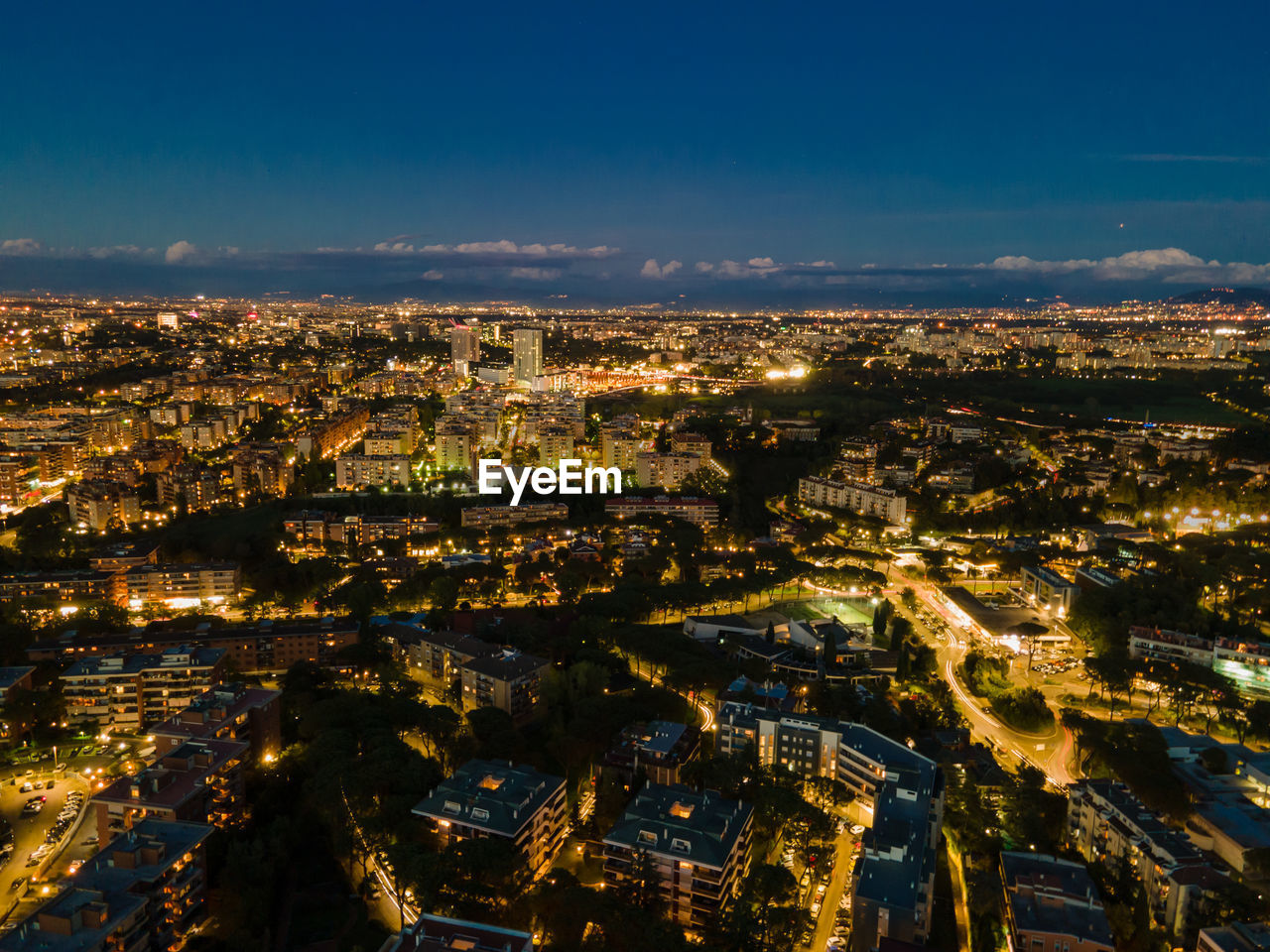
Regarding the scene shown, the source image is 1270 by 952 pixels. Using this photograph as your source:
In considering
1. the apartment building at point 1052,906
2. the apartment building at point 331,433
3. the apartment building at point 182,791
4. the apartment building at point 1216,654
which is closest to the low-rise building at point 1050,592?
the apartment building at point 1216,654

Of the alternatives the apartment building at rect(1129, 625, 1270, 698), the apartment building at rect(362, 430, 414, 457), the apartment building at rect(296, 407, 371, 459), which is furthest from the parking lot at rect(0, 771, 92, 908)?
the apartment building at rect(296, 407, 371, 459)

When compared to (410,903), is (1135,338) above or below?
above

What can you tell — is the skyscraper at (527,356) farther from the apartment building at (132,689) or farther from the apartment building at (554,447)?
the apartment building at (132,689)

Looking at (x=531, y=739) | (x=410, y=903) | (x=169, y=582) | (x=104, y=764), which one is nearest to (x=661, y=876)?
(x=410, y=903)

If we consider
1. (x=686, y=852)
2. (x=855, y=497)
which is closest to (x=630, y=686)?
(x=686, y=852)

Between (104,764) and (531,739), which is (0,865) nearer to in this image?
(104,764)

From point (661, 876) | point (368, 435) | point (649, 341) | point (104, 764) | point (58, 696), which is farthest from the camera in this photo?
point (649, 341)
